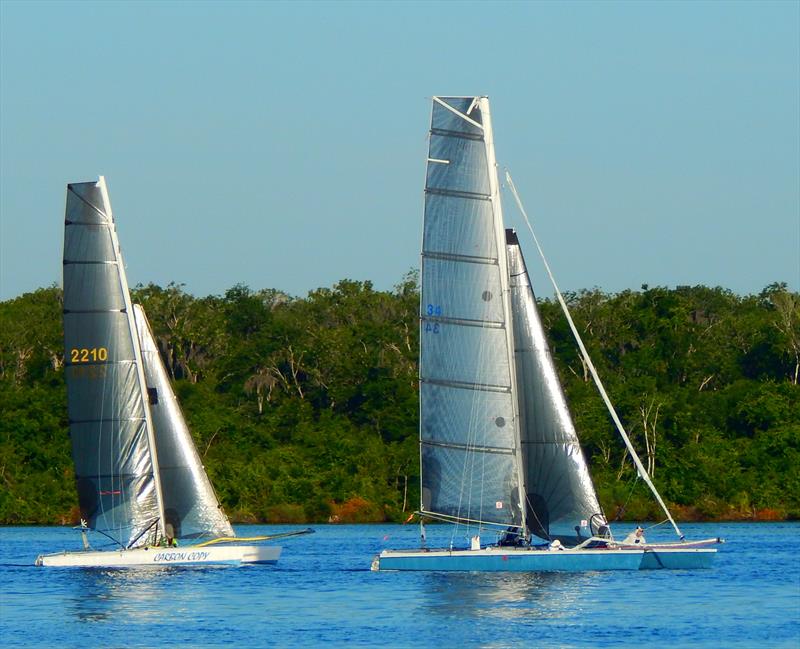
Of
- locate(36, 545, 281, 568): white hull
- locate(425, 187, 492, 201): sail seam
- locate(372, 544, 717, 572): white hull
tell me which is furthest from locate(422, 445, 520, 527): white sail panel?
locate(36, 545, 281, 568): white hull

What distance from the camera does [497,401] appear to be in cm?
4512

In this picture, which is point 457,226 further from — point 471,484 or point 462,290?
point 471,484

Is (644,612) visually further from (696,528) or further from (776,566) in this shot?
(696,528)

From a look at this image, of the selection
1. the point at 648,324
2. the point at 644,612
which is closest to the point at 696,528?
the point at 648,324

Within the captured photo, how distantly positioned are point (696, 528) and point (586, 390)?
1903cm

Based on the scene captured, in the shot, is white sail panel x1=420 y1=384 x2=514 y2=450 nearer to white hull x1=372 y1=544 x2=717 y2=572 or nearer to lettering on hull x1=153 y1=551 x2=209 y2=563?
white hull x1=372 y1=544 x2=717 y2=572

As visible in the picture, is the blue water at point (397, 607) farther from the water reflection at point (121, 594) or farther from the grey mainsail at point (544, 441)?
the grey mainsail at point (544, 441)

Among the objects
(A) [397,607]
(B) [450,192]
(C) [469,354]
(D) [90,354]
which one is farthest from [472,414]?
(D) [90,354]

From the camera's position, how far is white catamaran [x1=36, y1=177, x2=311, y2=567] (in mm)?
49125

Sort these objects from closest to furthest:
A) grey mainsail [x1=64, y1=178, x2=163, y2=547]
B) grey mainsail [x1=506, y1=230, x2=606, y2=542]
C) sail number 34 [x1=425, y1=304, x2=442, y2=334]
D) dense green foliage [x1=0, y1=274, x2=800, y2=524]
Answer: grey mainsail [x1=506, y1=230, x2=606, y2=542] → sail number 34 [x1=425, y1=304, x2=442, y2=334] → grey mainsail [x1=64, y1=178, x2=163, y2=547] → dense green foliage [x1=0, y1=274, x2=800, y2=524]

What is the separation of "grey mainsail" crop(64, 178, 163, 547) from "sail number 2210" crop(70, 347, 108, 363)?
27 mm

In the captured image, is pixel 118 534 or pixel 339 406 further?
pixel 339 406

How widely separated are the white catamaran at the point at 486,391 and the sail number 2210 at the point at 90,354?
373 inches

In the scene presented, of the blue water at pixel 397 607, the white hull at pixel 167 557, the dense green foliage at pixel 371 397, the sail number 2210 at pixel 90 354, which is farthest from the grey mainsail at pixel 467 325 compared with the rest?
the dense green foliage at pixel 371 397
